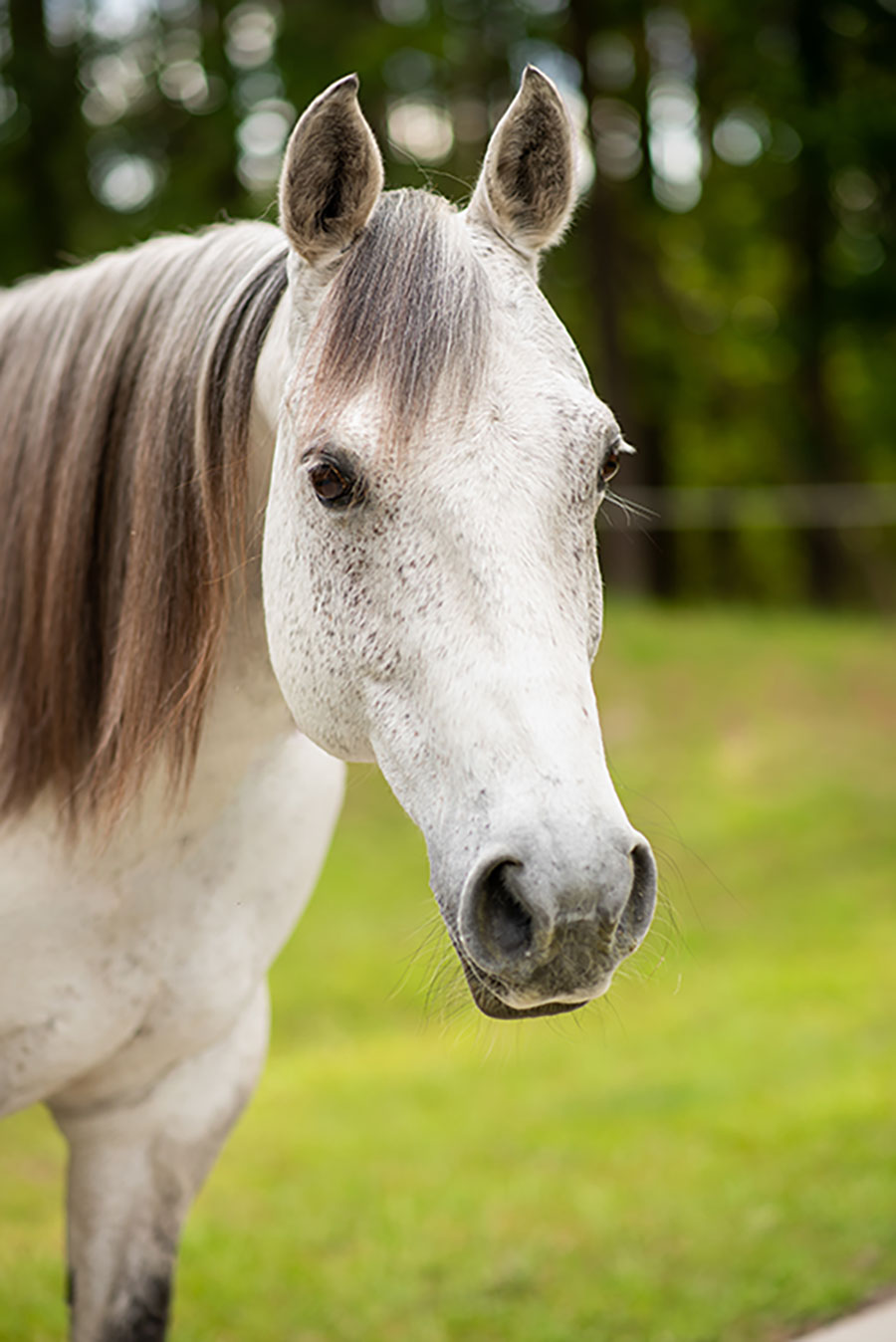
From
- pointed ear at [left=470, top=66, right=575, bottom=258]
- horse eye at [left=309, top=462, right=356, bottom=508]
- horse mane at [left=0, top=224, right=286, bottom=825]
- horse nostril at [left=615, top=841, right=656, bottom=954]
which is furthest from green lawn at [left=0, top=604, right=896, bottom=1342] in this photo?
pointed ear at [left=470, top=66, right=575, bottom=258]

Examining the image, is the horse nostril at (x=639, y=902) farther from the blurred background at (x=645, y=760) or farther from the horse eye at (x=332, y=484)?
the horse eye at (x=332, y=484)

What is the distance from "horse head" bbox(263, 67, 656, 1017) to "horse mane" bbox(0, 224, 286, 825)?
202mm

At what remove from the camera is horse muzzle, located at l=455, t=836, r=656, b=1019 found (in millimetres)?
1341

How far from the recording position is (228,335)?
1.86 meters

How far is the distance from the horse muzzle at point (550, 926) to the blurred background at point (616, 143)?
33.7 feet

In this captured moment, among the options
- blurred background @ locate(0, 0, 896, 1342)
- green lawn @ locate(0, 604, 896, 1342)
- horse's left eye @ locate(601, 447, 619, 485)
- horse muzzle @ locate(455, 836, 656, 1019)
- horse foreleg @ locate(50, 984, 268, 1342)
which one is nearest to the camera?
horse muzzle @ locate(455, 836, 656, 1019)

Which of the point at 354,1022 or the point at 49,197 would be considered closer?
the point at 354,1022

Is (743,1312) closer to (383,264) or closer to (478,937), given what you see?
(478,937)

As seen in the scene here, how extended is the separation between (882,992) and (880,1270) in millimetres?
2765

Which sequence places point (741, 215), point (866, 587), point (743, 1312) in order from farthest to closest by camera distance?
1. point (866, 587)
2. point (741, 215)
3. point (743, 1312)

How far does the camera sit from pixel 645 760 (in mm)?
9234

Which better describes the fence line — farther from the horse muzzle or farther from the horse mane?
the horse muzzle

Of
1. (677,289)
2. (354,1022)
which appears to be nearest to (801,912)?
(354,1022)

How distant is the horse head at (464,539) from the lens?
1383mm
